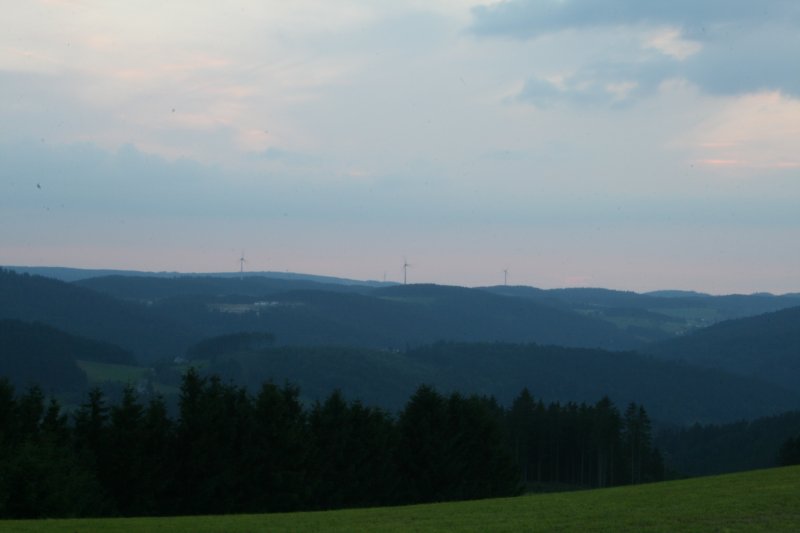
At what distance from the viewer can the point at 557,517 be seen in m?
35.6

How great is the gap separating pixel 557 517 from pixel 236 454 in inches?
1260

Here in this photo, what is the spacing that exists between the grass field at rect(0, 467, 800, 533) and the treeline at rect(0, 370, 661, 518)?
1183 centimetres

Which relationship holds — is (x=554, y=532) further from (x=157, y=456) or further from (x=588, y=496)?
(x=157, y=456)

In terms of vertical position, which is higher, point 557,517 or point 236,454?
point 557,517

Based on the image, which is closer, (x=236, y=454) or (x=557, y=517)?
(x=557, y=517)

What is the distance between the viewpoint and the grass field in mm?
32531

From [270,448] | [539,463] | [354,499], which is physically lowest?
[539,463]

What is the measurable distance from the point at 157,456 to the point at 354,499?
684 inches

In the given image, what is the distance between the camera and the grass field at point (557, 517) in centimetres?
3253

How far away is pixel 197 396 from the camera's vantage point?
61938 millimetres

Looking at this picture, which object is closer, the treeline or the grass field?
the grass field

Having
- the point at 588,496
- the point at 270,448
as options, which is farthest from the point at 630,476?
the point at 588,496

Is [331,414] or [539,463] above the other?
[331,414]

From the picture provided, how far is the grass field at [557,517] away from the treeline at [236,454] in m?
11.8
